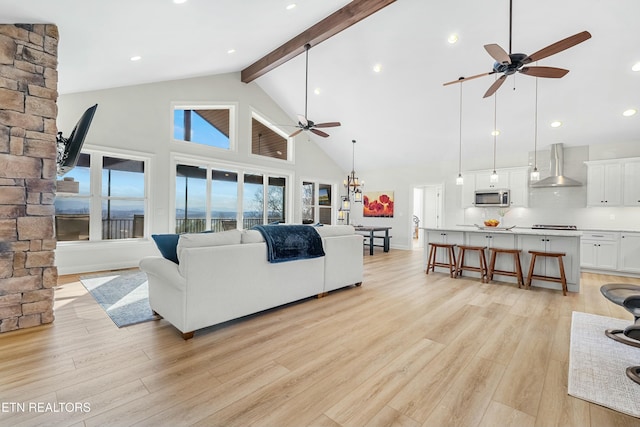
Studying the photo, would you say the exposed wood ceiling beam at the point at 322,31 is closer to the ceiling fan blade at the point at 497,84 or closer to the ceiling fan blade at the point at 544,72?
the ceiling fan blade at the point at 497,84

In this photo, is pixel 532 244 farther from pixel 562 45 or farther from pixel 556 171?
pixel 562 45

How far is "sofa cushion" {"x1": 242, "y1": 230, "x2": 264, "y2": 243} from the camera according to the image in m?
3.02

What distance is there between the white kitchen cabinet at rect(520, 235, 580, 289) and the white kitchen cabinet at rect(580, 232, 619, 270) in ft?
6.98

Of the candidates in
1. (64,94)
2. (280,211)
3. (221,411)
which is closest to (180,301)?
(221,411)

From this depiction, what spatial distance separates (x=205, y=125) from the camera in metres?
6.82

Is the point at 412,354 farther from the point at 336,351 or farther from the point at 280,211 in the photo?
the point at 280,211

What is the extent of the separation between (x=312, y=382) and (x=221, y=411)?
23.4 inches

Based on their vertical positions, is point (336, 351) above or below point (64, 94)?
below

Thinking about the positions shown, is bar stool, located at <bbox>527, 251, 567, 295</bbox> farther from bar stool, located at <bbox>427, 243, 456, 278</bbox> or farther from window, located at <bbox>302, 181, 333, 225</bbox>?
window, located at <bbox>302, 181, 333, 225</bbox>

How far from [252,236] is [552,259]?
4710mm

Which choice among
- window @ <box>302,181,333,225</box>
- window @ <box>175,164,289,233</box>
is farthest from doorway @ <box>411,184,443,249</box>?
window @ <box>175,164,289,233</box>

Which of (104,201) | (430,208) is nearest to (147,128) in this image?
(104,201)

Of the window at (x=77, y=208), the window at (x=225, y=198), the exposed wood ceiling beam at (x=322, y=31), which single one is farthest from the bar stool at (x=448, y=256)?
the window at (x=77, y=208)

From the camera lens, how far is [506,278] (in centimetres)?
492
